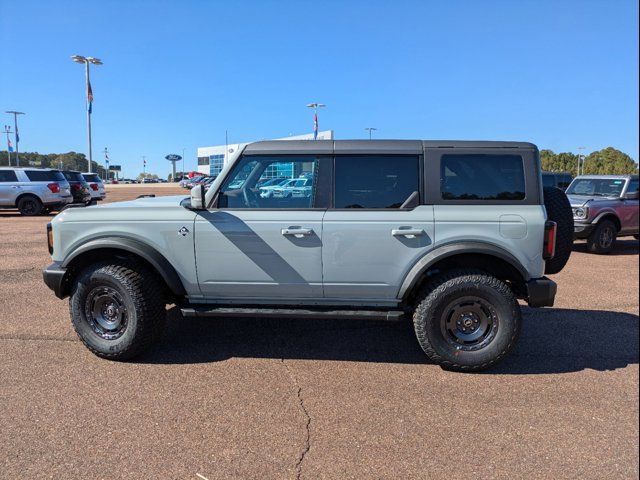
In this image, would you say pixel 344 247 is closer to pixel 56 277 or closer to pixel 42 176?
pixel 56 277

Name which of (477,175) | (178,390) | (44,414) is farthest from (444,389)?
(44,414)

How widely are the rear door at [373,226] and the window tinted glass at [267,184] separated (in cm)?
26

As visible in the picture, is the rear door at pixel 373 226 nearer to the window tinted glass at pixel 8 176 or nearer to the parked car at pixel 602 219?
the parked car at pixel 602 219

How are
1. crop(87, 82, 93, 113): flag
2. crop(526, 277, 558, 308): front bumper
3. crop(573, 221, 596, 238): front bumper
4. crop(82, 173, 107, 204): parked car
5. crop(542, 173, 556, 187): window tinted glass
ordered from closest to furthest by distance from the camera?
crop(526, 277, 558, 308): front bumper < crop(573, 221, 596, 238): front bumper < crop(542, 173, 556, 187): window tinted glass < crop(82, 173, 107, 204): parked car < crop(87, 82, 93, 113): flag

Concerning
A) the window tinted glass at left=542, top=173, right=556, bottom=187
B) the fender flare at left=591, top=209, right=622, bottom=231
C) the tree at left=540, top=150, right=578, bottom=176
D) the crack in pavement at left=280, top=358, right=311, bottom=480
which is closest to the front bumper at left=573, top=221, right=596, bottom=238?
the fender flare at left=591, top=209, right=622, bottom=231

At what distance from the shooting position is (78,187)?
1839 cm

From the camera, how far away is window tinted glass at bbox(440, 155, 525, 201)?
3.96 m

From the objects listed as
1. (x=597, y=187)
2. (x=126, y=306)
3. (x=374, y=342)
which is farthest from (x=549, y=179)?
(x=126, y=306)

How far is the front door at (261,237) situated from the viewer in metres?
3.97

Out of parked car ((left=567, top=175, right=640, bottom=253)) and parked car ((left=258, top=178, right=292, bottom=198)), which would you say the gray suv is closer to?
parked car ((left=258, top=178, right=292, bottom=198))

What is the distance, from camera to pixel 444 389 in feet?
12.0

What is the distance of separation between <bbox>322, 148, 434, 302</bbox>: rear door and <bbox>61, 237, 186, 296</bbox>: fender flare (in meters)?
1.33

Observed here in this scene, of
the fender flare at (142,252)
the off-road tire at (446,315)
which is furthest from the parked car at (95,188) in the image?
the off-road tire at (446,315)

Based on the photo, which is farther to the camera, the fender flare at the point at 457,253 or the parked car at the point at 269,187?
the parked car at the point at 269,187
